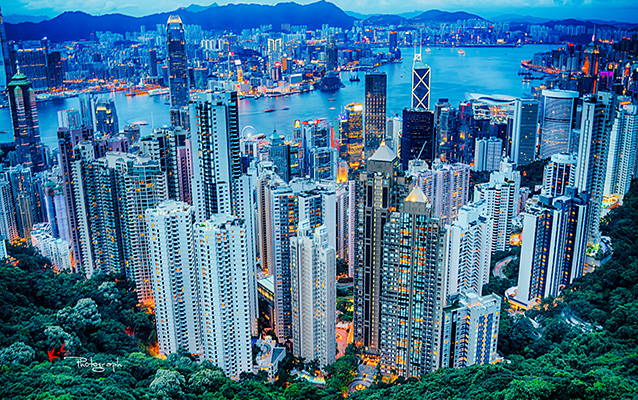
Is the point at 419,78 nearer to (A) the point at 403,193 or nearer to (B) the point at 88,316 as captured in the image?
(A) the point at 403,193

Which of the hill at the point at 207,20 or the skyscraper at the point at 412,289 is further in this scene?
the hill at the point at 207,20

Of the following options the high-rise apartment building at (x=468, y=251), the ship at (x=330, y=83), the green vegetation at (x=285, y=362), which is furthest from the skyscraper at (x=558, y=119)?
the high-rise apartment building at (x=468, y=251)

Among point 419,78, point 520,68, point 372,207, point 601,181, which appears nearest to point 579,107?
point 419,78

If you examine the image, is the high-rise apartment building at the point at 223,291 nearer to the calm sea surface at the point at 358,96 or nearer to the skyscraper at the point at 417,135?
the skyscraper at the point at 417,135

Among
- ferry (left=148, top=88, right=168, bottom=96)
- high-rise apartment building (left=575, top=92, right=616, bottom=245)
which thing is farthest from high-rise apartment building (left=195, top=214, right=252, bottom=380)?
ferry (left=148, top=88, right=168, bottom=96)

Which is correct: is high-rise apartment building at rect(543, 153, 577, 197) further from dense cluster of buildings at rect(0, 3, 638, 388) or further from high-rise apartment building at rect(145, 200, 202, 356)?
high-rise apartment building at rect(145, 200, 202, 356)

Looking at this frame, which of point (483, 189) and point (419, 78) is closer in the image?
point (483, 189)
